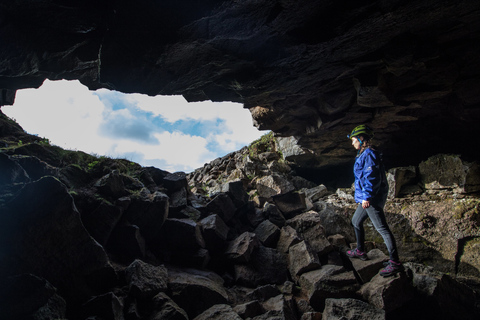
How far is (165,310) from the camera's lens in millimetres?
4398

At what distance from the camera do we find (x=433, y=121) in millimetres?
9852

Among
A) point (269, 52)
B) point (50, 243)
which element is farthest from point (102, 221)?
point (269, 52)

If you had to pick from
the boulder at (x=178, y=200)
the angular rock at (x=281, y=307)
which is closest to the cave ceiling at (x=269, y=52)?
the boulder at (x=178, y=200)

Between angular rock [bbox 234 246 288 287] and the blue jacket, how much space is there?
319 cm

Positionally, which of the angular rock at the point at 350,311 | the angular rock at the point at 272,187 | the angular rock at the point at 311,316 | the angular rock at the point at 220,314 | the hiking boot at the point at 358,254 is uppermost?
the angular rock at the point at 272,187

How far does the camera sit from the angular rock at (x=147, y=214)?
21.6ft

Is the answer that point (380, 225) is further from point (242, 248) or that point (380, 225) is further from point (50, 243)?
point (50, 243)

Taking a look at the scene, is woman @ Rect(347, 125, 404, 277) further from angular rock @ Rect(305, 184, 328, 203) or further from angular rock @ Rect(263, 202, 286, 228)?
angular rock @ Rect(305, 184, 328, 203)

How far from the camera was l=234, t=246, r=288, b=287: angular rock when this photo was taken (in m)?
6.66

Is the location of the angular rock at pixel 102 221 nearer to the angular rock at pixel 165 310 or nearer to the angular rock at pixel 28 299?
the angular rock at pixel 28 299

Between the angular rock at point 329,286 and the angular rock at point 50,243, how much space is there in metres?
4.82

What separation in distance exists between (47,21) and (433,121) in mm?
13770

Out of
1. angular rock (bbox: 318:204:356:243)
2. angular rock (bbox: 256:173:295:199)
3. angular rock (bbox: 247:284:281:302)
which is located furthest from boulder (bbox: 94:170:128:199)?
angular rock (bbox: 318:204:356:243)

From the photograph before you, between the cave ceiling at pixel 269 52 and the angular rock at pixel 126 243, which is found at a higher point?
the cave ceiling at pixel 269 52
